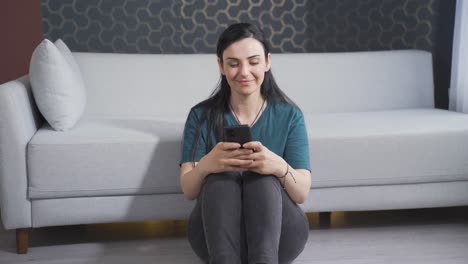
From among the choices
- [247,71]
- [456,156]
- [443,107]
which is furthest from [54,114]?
[443,107]

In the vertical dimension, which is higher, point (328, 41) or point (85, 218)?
point (328, 41)

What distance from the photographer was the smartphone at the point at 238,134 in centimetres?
225

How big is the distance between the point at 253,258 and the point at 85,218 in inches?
40.2

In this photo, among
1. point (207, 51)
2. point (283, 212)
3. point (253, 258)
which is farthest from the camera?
Answer: point (207, 51)

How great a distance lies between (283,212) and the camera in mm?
2363

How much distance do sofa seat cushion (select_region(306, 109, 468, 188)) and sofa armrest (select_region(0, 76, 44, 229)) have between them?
1164 millimetres

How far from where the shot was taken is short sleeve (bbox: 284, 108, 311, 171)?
2.49 metres

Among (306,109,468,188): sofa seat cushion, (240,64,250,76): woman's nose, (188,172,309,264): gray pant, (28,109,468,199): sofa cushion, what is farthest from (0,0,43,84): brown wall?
(188,172,309,264): gray pant

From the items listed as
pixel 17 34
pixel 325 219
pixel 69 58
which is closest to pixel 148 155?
pixel 69 58

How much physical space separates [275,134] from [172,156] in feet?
2.07

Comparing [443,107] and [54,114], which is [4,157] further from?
[443,107]

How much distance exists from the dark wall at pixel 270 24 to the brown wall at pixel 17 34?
0.26ft

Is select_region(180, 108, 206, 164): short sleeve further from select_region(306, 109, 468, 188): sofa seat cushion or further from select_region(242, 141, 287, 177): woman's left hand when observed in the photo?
select_region(306, 109, 468, 188): sofa seat cushion

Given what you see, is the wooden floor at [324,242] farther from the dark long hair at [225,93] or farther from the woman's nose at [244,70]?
the woman's nose at [244,70]
